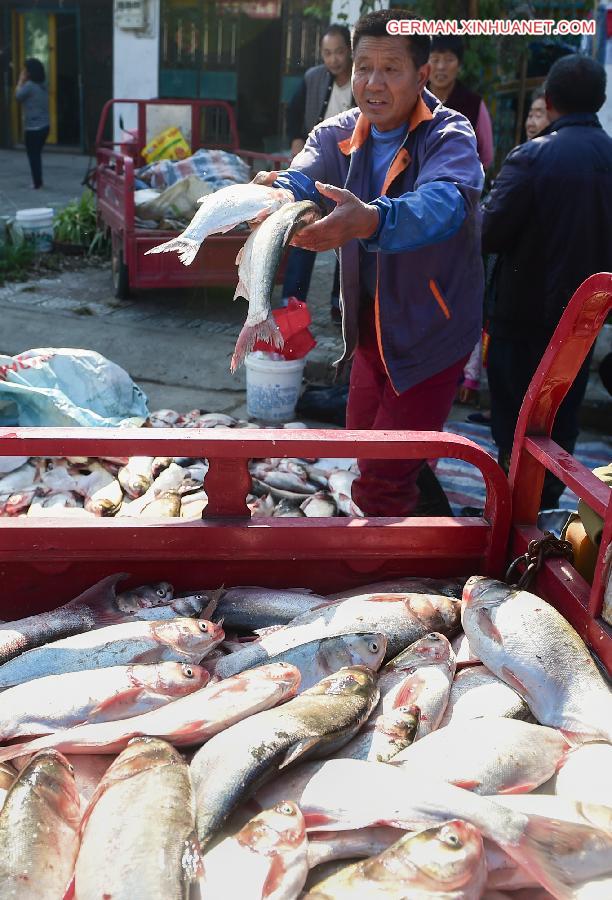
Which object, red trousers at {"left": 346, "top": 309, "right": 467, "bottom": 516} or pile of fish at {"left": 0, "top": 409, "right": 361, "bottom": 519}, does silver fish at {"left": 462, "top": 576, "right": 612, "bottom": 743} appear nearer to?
red trousers at {"left": 346, "top": 309, "right": 467, "bottom": 516}

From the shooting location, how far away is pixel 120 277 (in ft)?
30.4

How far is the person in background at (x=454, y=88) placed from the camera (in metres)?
6.04

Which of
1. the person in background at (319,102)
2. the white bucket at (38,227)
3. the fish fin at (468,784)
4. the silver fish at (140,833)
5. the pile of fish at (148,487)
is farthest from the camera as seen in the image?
the white bucket at (38,227)

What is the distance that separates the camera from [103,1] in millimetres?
17969

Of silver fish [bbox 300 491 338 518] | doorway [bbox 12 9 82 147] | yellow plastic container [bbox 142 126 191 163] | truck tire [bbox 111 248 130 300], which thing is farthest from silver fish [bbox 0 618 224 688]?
doorway [bbox 12 9 82 147]

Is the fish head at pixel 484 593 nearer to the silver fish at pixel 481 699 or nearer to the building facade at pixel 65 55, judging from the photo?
the silver fish at pixel 481 699

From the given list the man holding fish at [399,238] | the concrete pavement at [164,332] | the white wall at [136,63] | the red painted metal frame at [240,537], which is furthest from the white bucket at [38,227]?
the red painted metal frame at [240,537]

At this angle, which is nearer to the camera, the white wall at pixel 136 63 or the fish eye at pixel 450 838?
the fish eye at pixel 450 838

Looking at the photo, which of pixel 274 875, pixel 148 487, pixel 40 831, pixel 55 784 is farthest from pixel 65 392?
pixel 274 875

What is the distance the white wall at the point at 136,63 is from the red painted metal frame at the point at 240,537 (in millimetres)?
14334

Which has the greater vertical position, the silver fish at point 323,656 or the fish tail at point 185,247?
the fish tail at point 185,247

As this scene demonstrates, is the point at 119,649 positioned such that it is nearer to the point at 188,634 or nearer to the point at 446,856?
the point at 188,634

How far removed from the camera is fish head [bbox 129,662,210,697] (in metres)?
2.14

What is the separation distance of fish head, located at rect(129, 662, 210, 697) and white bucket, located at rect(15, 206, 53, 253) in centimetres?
981
